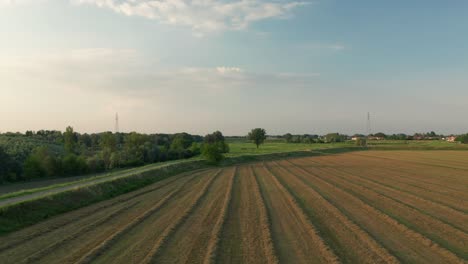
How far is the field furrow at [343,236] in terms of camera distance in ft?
34.0

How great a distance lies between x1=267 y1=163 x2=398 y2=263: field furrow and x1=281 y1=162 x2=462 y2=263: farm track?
43cm

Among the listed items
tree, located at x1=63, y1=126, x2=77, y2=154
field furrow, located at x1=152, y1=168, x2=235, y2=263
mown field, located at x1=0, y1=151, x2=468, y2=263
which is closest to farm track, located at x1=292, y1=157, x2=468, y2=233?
mown field, located at x1=0, y1=151, x2=468, y2=263

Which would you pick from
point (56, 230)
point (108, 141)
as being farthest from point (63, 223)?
point (108, 141)

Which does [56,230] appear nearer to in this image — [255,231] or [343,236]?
[255,231]

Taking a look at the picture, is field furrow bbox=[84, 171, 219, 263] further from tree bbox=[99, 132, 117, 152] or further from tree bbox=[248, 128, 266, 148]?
tree bbox=[248, 128, 266, 148]

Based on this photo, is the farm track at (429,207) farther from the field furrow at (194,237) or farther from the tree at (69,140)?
the tree at (69,140)

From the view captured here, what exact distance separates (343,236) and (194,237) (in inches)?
212

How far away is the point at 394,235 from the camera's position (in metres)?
12.9

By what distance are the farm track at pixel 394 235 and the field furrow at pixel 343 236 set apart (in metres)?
0.43

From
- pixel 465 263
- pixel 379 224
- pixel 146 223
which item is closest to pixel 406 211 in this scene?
pixel 379 224

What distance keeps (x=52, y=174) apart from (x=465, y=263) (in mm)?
61990

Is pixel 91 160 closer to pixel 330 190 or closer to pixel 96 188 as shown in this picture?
pixel 96 188

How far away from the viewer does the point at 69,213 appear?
60.3ft

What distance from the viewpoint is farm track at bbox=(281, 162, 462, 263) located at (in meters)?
10.5
